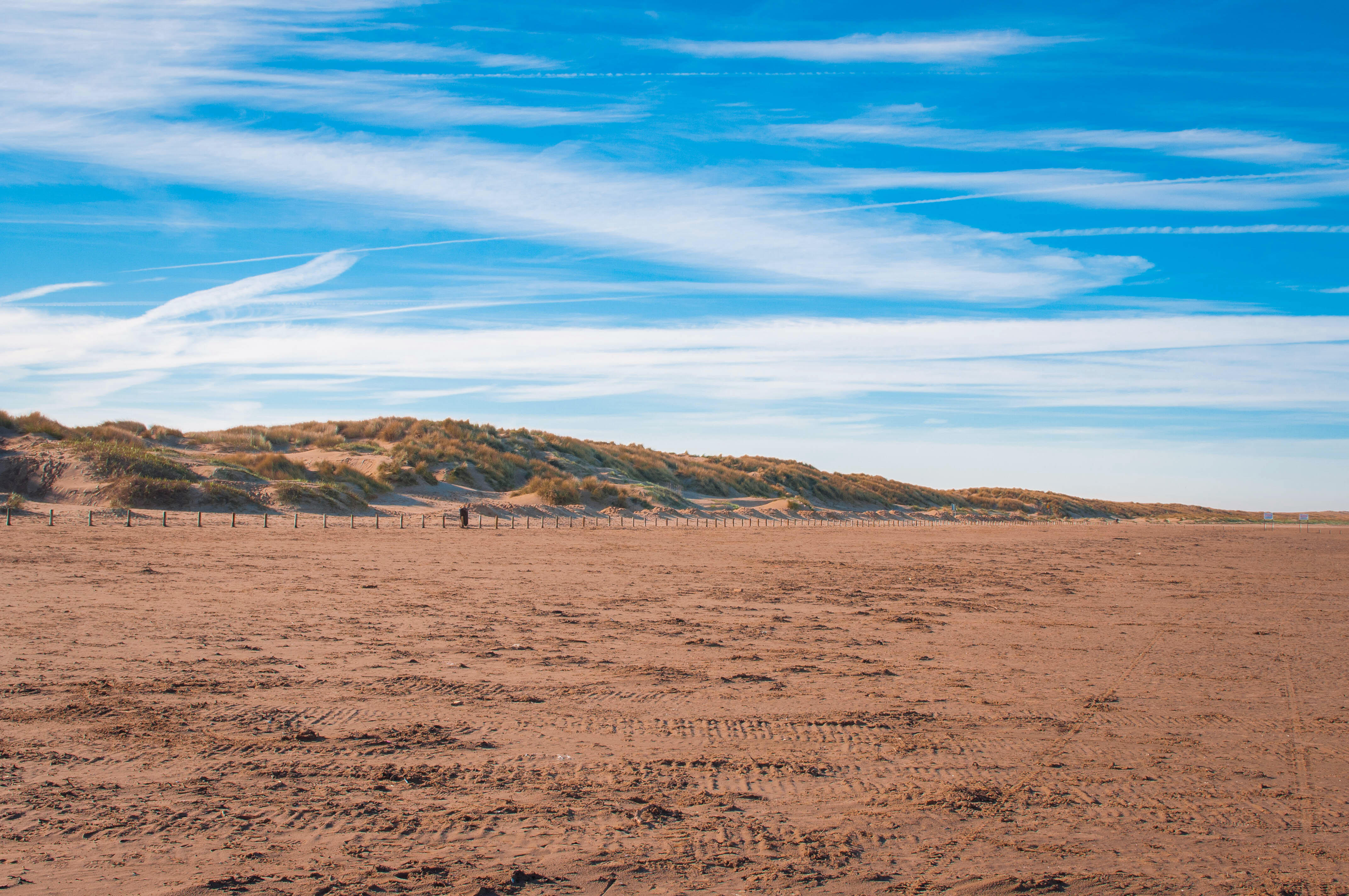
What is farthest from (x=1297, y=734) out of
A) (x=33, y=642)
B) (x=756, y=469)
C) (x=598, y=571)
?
(x=756, y=469)

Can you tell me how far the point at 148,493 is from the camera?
30891 millimetres

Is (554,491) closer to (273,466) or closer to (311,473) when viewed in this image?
(311,473)

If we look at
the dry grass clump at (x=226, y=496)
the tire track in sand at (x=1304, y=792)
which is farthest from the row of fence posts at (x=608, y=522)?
the tire track in sand at (x=1304, y=792)

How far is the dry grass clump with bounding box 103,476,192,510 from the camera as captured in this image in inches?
1190

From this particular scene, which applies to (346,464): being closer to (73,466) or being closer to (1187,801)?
(73,466)

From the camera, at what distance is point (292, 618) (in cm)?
1130

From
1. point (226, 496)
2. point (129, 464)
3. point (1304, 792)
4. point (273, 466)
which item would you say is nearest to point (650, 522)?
point (273, 466)

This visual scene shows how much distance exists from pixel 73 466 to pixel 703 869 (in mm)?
36757

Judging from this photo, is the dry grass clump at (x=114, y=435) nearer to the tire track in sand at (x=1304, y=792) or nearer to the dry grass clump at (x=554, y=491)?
the dry grass clump at (x=554, y=491)

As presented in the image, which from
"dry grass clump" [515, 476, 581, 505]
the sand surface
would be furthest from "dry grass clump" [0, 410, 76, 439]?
the sand surface

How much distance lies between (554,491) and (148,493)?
19.7 meters

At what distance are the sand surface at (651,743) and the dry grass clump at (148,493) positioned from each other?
58.2 feet

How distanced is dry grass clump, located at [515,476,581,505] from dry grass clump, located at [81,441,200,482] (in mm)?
16323

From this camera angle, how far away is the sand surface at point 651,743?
432 cm
